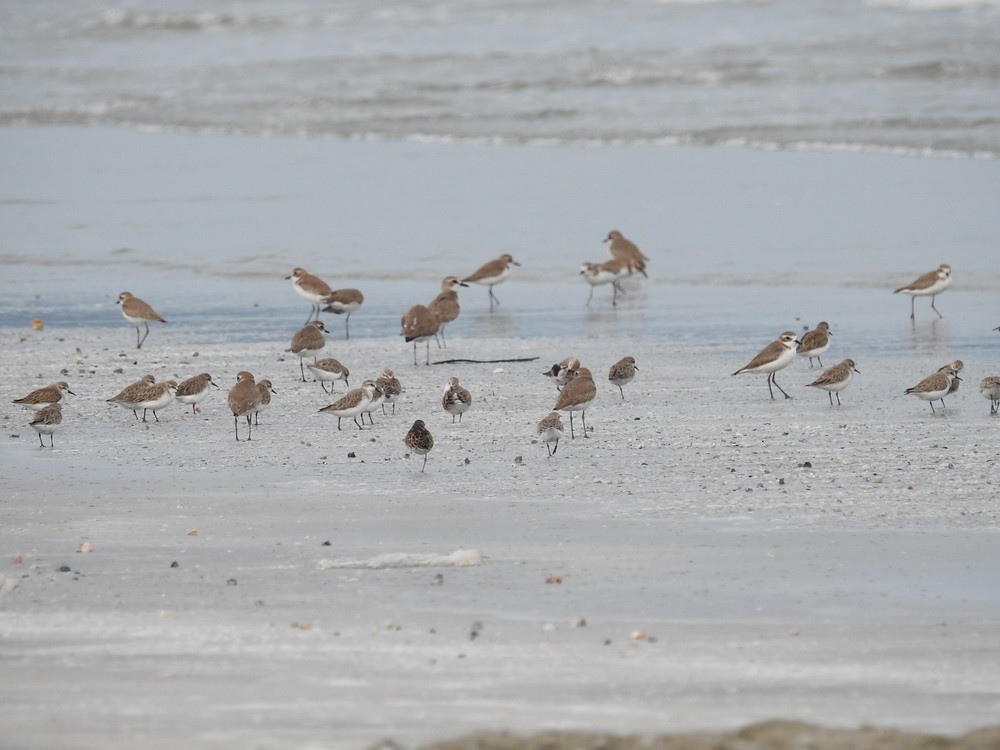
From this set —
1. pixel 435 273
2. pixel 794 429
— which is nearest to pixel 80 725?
A: pixel 794 429

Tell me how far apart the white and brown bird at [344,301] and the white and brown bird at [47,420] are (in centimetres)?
476

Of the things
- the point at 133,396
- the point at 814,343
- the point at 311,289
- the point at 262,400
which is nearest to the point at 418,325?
the point at 311,289

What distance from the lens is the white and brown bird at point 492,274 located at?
17.8 metres

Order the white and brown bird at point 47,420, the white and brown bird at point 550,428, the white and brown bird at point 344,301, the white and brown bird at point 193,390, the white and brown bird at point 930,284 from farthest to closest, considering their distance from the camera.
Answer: the white and brown bird at point 344,301
the white and brown bird at point 930,284
the white and brown bird at point 193,390
the white and brown bird at point 47,420
the white and brown bird at point 550,428

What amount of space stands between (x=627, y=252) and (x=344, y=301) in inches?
152

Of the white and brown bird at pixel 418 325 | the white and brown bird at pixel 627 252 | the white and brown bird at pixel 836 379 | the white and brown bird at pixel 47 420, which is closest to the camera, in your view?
the white and brown bird at pixel 47 420

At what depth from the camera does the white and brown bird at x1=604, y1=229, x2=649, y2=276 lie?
18.2 meters

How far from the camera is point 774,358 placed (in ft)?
42.7

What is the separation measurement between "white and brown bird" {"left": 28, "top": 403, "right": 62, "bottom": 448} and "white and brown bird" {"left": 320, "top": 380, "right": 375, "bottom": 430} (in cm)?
201

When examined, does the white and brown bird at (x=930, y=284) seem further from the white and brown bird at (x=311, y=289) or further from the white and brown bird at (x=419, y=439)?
the white and brown bird at (x=419, y=439)

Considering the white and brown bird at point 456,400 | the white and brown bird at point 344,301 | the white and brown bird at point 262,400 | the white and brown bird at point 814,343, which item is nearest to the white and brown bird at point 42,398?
the white and brown bird at point 262,400

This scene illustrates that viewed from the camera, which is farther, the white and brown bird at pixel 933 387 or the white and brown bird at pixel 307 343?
the white and brown bird at pixel 307 343

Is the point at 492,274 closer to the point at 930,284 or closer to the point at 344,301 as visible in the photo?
the point at 344,301

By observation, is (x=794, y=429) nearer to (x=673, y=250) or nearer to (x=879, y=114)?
(x=673, y=250)
